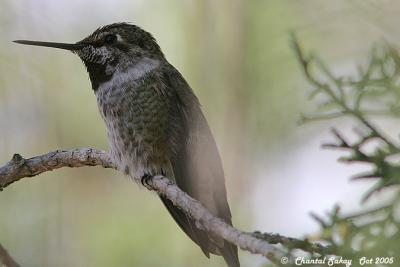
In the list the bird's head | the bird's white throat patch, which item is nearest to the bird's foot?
the bird's white throat patch

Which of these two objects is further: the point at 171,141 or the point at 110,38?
the point at 110,38

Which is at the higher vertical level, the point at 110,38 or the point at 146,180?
the point at 110,38

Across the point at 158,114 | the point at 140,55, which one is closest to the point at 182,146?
the point at 158,114

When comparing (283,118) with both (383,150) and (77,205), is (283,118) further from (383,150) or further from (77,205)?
(383,150)

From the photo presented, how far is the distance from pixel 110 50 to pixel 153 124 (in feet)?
2.50

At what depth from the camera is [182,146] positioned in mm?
4559

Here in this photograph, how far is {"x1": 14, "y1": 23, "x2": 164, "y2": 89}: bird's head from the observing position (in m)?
4.82

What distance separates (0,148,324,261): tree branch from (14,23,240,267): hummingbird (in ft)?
0.63

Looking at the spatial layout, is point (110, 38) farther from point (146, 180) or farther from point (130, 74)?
point (146, 180)

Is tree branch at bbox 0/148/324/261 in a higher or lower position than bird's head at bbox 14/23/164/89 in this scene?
lower

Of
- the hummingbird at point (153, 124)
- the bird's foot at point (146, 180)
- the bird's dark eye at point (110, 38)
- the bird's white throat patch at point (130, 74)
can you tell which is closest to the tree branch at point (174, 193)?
the bird's foot at point (146, 180)

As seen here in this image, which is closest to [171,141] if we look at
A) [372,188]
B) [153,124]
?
[153,124]

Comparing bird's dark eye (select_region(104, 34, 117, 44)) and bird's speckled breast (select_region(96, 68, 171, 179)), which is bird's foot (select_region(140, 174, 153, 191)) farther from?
bird's dark eye (select_region(104, 34, 117, 44))

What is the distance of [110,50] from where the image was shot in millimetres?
4871
